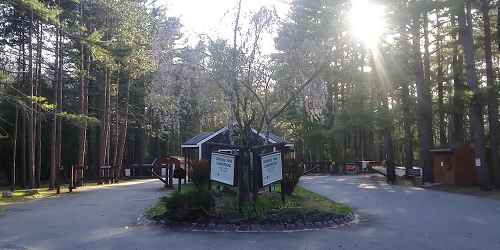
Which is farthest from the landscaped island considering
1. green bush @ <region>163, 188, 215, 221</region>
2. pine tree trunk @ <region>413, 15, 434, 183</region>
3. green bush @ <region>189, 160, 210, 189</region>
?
pine tree trunk @ <region>413, 15, 434, 183</region>

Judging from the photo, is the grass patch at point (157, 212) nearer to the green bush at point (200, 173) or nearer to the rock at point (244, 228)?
the rock at point (244, 228)

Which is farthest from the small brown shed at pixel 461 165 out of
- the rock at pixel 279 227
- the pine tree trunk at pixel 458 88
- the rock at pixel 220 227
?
the rock at pixel 220 227

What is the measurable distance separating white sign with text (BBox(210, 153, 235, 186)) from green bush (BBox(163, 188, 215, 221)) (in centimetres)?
161

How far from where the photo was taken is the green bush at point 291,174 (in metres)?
18.3

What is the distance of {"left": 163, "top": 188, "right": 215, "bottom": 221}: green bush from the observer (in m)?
11.9

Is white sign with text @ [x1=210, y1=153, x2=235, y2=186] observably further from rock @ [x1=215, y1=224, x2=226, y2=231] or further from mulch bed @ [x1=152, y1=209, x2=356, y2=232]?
Result: rock @ [x1=215, y1=224, x2=226, y2=231]

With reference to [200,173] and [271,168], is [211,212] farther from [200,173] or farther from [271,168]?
[200,173]

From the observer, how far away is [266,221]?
11633mm

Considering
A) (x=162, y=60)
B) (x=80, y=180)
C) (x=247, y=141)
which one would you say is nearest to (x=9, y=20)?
(x=80, y=180)

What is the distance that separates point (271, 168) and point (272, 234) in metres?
3.58

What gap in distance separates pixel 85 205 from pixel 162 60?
5836mm

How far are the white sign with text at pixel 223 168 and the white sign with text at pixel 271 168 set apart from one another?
823mm

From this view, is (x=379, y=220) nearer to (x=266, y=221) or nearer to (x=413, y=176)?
(x=266, y=221)

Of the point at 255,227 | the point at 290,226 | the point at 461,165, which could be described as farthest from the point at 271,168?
the point at 461,165
